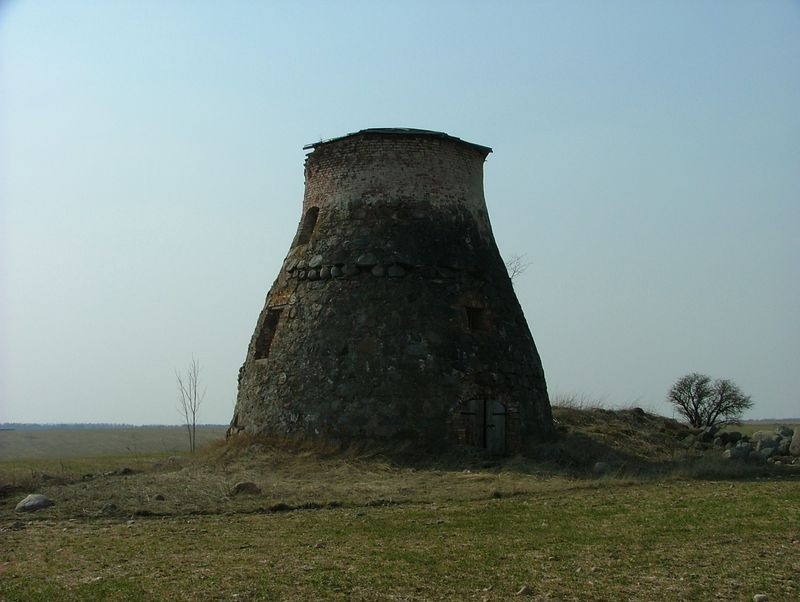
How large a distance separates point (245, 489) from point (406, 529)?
141 inches

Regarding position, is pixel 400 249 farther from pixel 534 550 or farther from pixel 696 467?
pixel 534 550

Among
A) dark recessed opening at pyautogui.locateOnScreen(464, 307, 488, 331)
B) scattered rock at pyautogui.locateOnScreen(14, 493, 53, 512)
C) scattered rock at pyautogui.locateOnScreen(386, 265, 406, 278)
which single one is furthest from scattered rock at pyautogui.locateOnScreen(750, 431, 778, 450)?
scattered rock at pyautogui.locateOnScreen(14, 493, 53, 512)

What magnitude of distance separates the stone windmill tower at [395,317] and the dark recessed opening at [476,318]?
4cm

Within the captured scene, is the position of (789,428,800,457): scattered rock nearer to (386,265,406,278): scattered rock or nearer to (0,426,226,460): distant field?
(386,265,406,278): scattered rock

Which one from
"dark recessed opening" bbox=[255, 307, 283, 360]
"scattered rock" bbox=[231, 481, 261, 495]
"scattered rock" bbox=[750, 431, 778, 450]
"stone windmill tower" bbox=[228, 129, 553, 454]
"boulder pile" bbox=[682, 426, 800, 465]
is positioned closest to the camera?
"scattered rock" bbox=[231, 481, 261, 495]

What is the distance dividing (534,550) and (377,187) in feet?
32.8

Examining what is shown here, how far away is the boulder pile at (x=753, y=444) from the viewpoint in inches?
679

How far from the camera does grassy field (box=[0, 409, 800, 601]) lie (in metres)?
7.23

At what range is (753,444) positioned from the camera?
2055 centimetres

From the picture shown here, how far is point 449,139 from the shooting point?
57.9ft

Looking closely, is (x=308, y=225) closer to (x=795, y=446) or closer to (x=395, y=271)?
(x=395, y=271)

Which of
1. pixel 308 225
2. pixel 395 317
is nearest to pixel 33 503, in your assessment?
pixel 395 317

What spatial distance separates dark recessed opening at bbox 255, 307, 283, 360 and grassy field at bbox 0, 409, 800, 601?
2228 millimetres

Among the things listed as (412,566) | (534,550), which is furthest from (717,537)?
(412,566)
